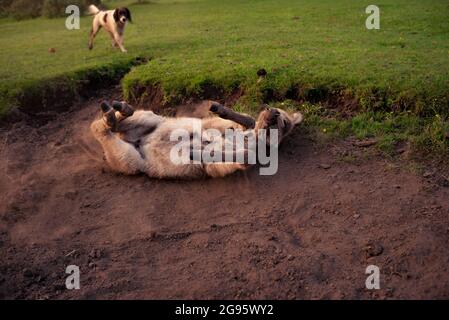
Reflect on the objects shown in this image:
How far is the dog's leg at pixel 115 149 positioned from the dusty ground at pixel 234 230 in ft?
0.55

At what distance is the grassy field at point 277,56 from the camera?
6199 millimetres

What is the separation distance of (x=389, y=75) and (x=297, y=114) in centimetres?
168

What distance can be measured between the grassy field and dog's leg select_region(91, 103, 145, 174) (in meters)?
1.60

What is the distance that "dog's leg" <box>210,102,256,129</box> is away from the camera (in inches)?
203

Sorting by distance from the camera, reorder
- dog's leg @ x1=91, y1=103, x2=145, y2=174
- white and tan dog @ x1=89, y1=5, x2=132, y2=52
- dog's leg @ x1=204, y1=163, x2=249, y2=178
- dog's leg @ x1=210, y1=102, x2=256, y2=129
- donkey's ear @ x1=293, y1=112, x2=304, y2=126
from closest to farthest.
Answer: dog's leg @ x1=204, y1=163, x2=249, y2=178
dog's leg @ x1=210, y1=102, x2=256, y2=129
dog's leg @ x1=91, y1=103, x2=145, y2=174
donkey's ear @ x1=293, y1=112, x2=304, y2=126
white and tan dog @ x1=89, y1=5, x2=132, y2=52

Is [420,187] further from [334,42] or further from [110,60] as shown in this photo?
[110,60]

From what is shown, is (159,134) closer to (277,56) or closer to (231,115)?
(231,115)

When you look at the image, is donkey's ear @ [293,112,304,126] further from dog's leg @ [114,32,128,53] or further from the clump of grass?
dog's leg @ [114,32,128,53]

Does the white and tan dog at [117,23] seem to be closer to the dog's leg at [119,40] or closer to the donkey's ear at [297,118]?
the dog's leg at [119,40]

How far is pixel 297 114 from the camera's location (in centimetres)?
575

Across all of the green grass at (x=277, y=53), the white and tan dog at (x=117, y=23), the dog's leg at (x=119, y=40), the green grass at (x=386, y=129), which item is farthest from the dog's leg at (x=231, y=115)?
the white and tan dog at (x=117, y=23)

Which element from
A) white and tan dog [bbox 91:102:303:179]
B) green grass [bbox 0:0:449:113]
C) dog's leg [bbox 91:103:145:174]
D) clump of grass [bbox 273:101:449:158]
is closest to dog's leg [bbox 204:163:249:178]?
white and tan dog [bbox 91:102:303:179]
